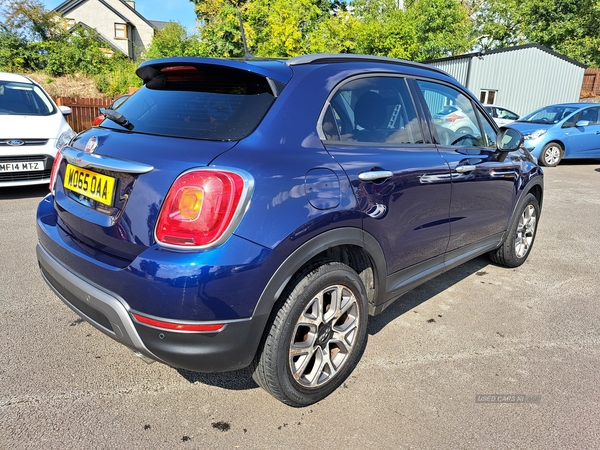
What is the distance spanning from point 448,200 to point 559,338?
1.27 metres

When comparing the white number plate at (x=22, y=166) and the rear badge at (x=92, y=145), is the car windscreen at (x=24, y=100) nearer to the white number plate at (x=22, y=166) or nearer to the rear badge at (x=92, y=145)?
the white number plate at (x=22, y=166)

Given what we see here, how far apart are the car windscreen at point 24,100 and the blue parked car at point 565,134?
34.8 ft

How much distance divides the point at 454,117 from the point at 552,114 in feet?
34.8

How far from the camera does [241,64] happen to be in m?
2.34

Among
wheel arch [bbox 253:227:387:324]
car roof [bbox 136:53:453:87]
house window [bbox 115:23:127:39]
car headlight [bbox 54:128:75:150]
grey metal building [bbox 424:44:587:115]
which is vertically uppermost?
house window [bbox 115:23:127:39]

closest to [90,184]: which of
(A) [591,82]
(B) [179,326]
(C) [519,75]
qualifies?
(B) [179,326]

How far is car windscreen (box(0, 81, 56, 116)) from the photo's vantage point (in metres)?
6.89

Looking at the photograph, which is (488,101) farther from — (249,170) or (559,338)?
(249,170)

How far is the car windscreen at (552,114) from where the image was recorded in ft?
39.2

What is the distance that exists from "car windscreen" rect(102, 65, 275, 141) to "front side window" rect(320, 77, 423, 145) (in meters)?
0.39

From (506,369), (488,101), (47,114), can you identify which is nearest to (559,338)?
(506,369)

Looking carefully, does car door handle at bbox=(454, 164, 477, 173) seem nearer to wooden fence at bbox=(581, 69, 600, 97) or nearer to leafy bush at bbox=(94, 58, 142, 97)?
leafy bush at bbox=(94, 58, 142, 97)

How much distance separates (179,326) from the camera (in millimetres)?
1908

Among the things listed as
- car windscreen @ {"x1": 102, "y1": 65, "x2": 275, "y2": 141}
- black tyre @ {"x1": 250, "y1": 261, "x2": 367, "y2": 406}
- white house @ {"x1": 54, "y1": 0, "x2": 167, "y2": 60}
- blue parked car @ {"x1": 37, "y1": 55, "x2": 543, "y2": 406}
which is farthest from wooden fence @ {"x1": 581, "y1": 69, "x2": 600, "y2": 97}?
white house @ {"x1": 54, "y1": 0, "x2": 167, "y2": 60}
